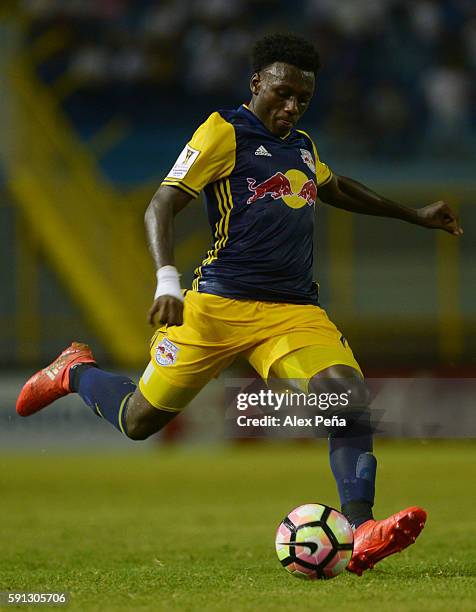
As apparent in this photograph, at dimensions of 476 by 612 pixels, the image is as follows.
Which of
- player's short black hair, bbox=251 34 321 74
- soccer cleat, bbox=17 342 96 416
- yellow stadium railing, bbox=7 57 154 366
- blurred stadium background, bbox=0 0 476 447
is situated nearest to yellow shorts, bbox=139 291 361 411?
soccer cleat, bbox=17 342 96 416

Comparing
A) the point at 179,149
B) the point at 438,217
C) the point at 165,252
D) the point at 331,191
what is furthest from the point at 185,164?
the point at 179,149

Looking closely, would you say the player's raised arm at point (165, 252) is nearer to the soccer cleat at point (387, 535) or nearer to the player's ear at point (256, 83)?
the player's ear at point (256, 83)

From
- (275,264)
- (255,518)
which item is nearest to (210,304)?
(275,264)

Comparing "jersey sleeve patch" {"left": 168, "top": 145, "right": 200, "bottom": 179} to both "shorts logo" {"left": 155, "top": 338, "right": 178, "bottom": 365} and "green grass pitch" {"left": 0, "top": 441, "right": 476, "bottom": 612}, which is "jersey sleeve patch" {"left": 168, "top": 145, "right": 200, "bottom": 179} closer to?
"shorts logo" {"left": 155, "top": 338, "right": 178, "bottom": 365}

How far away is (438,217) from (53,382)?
6.97ft

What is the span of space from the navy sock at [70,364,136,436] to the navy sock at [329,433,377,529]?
111 centimetres

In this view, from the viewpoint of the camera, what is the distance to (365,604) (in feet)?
14.3

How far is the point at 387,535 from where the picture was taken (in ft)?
16.0

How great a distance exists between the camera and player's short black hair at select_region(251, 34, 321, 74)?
5.52 m

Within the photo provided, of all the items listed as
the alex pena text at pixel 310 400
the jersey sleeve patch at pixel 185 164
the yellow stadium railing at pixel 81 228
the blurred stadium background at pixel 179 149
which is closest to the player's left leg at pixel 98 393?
the alex pena text at pixel 310 400

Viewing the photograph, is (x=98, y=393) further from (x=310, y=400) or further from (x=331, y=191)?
(x=331, y=191)

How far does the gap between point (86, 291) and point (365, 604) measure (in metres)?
11.2

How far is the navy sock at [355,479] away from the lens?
17.1 ft

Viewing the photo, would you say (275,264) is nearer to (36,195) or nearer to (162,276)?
(162,276)
